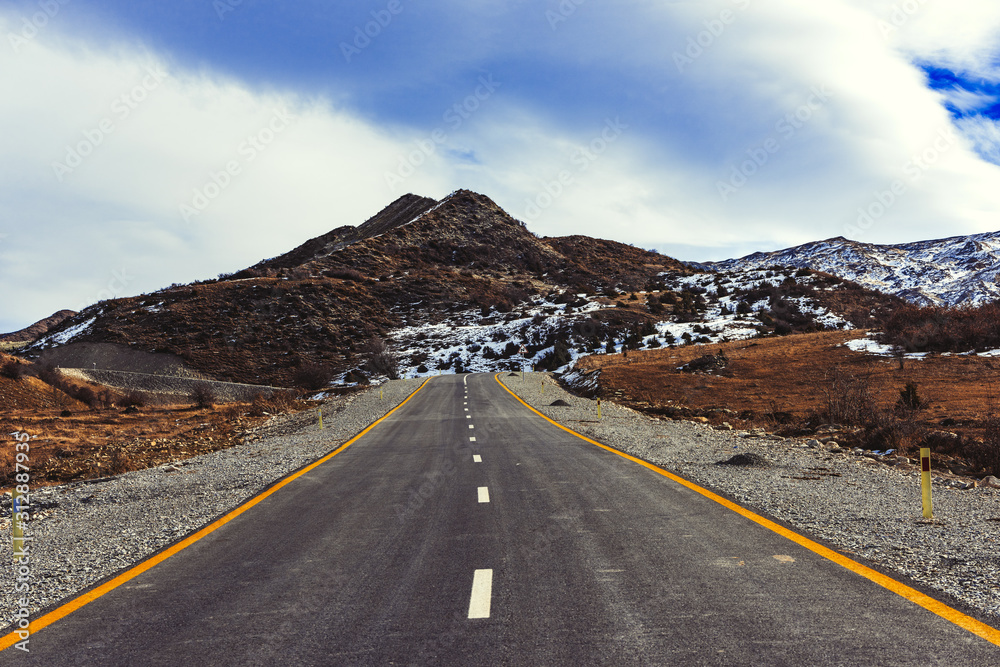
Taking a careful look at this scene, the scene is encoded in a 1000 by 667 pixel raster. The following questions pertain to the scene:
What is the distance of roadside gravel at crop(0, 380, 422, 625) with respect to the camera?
617 centimetres

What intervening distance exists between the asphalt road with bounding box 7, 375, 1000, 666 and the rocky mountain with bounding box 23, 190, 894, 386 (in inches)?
1827

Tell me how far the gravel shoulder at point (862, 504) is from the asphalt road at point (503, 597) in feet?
2.05

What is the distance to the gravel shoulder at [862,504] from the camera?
5.28 metres

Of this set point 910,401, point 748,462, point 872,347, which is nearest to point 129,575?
point 748,462

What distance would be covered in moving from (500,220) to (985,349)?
4337 inches

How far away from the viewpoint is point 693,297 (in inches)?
3312

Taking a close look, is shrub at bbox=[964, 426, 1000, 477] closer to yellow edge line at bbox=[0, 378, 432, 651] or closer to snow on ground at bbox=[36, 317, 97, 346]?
yellow edge line at bbox=[0, 378, 432, 651]

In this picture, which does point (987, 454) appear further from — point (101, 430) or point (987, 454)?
point (101, 430)

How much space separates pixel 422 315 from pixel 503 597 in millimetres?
78361

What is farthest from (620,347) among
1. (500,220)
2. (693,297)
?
(500,220)

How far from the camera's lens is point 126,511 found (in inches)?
366

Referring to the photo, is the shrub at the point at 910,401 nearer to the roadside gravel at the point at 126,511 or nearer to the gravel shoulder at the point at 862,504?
the gravel shoulder at the point at 862,504

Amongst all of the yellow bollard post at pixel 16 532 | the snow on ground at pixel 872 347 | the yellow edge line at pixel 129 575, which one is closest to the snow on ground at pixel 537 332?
the snow on ground at pixel 872 347

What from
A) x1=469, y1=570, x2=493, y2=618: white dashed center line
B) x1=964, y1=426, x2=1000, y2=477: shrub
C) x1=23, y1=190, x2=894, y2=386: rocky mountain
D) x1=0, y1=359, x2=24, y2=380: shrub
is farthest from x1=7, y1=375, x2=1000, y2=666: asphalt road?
x1=23, y1=190, x2=894, y2=386: rocky mountain
